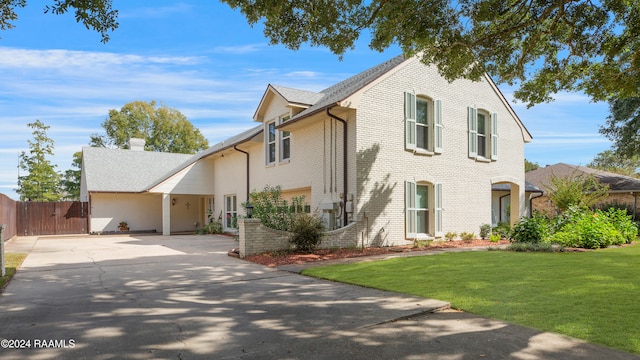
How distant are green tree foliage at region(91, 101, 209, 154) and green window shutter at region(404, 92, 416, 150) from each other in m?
36.5

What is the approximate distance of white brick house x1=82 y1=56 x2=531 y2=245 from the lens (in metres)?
13.9

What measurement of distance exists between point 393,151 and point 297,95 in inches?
185

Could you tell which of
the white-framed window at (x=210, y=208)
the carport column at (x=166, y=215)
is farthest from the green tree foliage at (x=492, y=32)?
the white-framed window at (x=210, y=208)

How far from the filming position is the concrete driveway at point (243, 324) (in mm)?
4273

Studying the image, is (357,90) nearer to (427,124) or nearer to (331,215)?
(427,124)

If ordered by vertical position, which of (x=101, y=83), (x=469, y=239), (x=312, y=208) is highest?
(x=101, y=83)

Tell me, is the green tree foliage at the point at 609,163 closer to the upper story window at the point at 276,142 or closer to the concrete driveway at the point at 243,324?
the upper story window at the point at 276,142

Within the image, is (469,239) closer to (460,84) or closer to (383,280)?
(460,84)

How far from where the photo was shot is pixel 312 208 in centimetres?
1578

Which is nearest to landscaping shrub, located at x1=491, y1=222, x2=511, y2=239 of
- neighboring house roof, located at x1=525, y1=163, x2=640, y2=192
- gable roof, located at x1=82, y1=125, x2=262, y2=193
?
neighboring house roof, located at x1=525, y1=163, x2=640, y2=192

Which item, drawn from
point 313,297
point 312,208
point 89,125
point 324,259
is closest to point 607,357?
point 313,297

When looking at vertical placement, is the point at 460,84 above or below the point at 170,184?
above

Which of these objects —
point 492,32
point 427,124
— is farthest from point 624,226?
point 492,32

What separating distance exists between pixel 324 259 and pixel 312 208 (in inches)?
180
